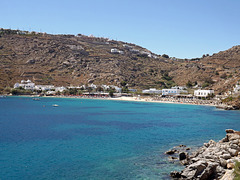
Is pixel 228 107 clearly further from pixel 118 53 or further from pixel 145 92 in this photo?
pixel 118 53

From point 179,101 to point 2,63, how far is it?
320 feet

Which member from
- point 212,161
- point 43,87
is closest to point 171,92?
point 43,87

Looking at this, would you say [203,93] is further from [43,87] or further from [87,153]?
[87,153]

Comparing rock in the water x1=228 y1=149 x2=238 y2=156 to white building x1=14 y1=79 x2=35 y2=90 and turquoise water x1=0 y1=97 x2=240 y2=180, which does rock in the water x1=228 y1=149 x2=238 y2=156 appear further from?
white building x1=14 y1=79 x2=35 y2=90

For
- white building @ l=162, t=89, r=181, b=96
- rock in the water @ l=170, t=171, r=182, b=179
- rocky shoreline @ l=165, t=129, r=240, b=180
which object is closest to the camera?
rocky shoreline @ l=165, t=129, r=240, b=180

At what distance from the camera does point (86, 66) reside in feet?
487

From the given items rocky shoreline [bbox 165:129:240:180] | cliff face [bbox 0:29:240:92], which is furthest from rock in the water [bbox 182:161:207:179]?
cliff face [bbox 0:29:240:92]

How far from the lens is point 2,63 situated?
438 ft

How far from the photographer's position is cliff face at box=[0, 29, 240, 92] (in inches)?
5325

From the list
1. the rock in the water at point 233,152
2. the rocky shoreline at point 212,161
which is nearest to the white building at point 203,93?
the rocky shoreline at point 212,161

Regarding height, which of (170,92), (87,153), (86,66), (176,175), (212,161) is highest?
(86,66)

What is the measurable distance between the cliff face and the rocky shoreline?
101 meters

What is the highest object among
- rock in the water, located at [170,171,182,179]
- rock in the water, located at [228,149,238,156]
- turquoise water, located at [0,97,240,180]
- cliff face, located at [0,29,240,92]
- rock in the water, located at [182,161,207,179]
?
cliff face, located at [0,29,240,92]

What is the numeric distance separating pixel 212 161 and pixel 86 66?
13421 cm
